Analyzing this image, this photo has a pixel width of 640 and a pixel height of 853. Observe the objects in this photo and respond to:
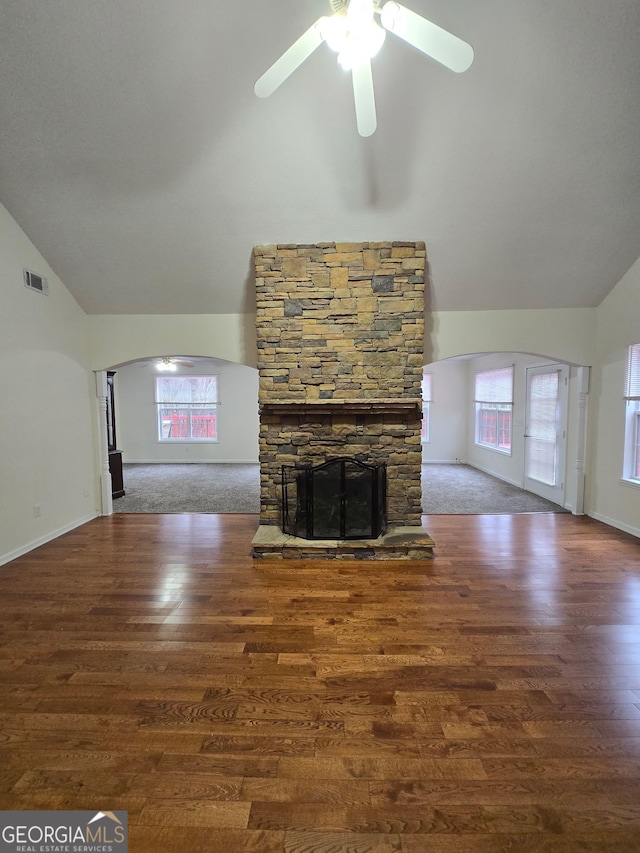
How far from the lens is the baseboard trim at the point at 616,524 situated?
12.0 feet

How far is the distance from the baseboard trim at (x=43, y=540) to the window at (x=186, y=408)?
410cm

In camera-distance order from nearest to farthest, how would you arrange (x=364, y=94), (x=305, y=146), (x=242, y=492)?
(x=364, y=94)
(x=305, y=146)
(x=242, y=492)

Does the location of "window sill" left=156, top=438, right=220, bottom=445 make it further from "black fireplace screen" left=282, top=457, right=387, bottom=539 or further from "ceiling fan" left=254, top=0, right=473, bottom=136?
"ceiling fan" left=254, top=0, right=473, bottom=136

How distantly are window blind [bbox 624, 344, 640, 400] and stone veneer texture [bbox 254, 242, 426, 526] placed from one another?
7.36 ft

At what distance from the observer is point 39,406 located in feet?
11.6

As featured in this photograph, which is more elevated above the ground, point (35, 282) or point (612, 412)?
point (35, 282)

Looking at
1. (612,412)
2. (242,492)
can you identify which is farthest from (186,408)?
(612,412)

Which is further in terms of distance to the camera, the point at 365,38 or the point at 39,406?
the point at 39,406

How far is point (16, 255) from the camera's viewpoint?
3285 mm

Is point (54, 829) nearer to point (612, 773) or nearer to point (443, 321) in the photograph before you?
point (612, 773)

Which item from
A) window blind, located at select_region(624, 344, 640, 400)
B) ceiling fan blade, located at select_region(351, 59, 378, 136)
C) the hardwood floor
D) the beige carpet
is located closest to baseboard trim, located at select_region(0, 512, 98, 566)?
the hardwood floor

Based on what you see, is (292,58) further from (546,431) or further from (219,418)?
(219,418)

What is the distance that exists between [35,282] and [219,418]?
16.3ft

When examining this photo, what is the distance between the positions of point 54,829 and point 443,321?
446 centimetres
